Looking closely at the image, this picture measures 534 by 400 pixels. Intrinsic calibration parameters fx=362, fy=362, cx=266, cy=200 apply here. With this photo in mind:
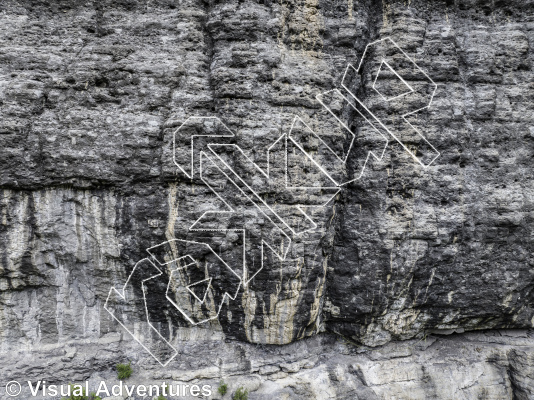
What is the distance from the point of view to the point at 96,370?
3.88 meters

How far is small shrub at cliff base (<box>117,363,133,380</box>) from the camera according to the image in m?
3.81

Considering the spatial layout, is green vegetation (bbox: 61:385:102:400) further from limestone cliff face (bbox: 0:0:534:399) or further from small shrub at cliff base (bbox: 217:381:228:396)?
small shrub at cliff base (bbox: 217:381:228:396)

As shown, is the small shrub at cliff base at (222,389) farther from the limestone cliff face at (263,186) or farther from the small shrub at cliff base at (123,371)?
the small shrub at cliff base at (123,371)

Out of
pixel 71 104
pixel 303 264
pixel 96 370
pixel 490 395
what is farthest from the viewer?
pixel 490 395

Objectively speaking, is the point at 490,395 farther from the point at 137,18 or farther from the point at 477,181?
the point at 137,18

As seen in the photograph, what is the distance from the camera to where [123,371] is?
3.82 m

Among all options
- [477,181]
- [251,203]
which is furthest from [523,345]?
[251,203]

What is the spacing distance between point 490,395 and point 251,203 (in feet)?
11.7

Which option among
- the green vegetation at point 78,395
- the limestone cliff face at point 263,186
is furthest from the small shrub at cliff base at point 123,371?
the green vegetation at point 78,395

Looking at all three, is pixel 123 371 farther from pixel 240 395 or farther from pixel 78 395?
pixel 240 395

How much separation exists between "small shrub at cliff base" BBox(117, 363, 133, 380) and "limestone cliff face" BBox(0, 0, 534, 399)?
0.14 meters
